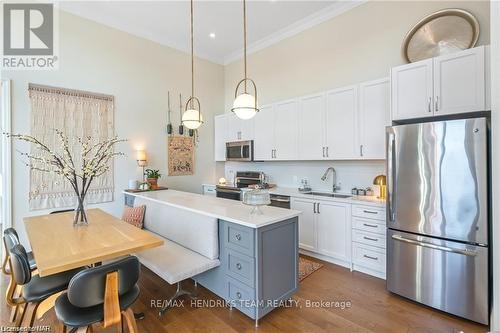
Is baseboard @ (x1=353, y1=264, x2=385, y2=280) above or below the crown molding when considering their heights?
below

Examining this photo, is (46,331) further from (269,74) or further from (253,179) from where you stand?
(269,74)

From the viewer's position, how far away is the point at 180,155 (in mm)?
5012

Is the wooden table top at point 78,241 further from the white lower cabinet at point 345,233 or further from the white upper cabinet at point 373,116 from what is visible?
the white upper cabinet at point 373,116

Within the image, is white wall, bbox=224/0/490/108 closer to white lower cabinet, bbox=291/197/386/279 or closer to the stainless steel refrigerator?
the stainless steel refrigerator

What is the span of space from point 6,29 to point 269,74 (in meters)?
3.93

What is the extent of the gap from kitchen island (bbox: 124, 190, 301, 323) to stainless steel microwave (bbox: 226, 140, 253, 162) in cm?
224

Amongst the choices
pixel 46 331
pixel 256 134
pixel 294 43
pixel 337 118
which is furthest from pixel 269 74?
pixel 46 331

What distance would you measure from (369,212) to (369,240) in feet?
1.13

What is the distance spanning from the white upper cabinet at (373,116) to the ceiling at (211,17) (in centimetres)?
141

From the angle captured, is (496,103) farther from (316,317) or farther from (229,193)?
(229,193)

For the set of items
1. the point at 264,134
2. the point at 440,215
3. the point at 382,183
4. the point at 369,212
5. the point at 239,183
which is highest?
the point at 264,134

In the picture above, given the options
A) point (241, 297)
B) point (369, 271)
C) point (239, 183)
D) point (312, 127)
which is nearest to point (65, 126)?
point (239, 183)

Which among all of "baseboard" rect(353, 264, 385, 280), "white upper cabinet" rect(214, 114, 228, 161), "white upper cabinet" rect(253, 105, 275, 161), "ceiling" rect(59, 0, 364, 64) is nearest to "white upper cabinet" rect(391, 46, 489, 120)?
"ceiling" rect(59, 0, 364, 64)

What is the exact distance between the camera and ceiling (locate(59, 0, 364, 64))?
12.0ft
